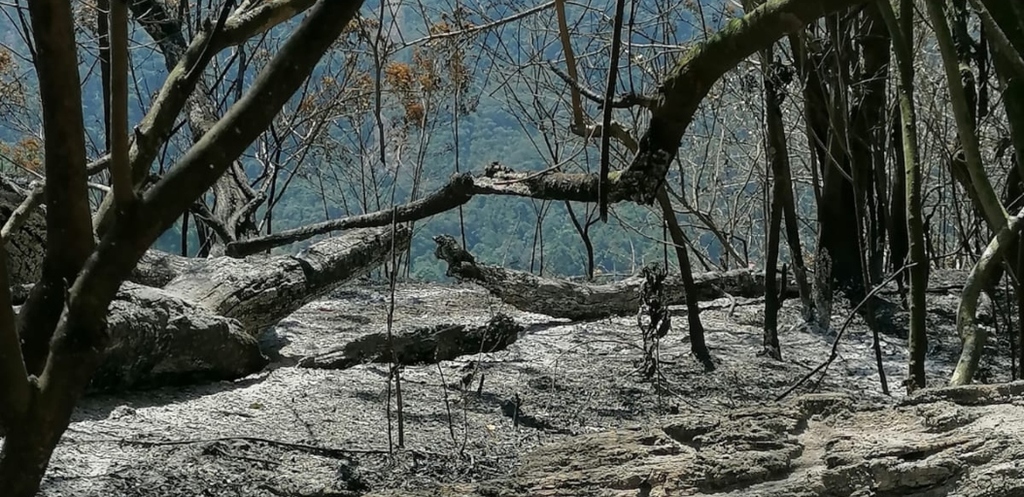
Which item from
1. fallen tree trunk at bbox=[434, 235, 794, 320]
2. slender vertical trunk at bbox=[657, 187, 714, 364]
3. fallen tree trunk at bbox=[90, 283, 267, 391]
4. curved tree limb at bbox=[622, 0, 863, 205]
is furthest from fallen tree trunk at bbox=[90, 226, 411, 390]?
curved tree limb at bbox=[622, 0, 863, 205]

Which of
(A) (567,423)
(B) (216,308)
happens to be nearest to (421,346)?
(B) (216,308)

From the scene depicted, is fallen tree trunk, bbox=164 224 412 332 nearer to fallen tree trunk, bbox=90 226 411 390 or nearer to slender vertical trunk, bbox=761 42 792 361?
fallen tree trunk, bbox=90 226 411 390

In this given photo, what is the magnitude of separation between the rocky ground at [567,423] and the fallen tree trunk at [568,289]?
0.34 feet

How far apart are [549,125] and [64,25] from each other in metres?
8.80

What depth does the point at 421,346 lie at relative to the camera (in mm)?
3875

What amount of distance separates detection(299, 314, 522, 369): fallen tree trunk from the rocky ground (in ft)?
0.23

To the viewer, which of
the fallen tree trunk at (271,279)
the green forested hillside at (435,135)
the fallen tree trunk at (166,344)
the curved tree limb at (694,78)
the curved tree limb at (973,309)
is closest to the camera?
the curved tree limb at (694,78)

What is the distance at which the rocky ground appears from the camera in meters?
1.58

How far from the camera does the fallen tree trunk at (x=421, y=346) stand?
3730 mm

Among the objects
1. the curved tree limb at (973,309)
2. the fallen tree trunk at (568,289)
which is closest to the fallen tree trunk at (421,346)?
the fallen tree trunk at (568,289)

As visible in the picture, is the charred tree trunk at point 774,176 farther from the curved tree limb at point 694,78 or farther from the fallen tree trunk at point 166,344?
the fallen tree trunk at point 166,344

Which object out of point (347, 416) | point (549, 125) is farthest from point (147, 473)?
point (549, 125)

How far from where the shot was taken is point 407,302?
5.63 m

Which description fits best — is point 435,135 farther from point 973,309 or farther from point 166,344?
point 973,309
